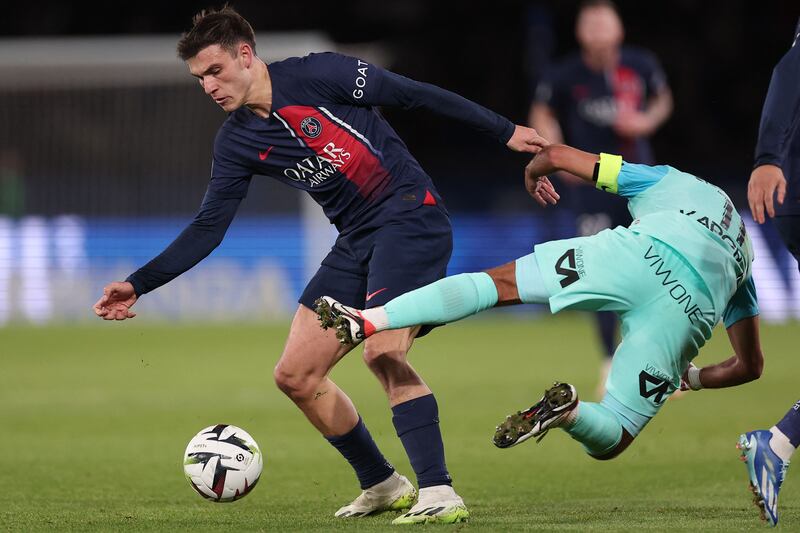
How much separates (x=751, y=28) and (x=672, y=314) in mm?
19474

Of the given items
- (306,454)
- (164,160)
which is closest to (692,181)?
(306,454)

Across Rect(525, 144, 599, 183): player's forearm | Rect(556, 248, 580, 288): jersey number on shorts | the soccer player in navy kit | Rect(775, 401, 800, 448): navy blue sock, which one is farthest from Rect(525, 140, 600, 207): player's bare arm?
Rect(775, 401, 800, 448): navy blue sock

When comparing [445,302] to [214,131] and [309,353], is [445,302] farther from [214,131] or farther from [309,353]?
[214,131]

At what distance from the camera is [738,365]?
534 centimetres

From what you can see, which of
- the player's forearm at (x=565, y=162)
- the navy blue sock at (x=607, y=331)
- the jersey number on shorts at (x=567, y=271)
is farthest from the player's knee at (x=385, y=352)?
the navy blue sock at (x=607, y=331)

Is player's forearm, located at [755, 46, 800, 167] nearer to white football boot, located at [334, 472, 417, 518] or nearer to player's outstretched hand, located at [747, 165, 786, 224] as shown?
player's outstretched hand, located at [747, 165, 786, 224]

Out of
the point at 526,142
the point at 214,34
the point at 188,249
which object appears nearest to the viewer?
the point at 526,142

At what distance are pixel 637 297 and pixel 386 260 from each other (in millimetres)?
1008

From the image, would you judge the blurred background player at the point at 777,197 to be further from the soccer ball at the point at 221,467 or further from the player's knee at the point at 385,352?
Answer: the soccer ball at the point at 221,467

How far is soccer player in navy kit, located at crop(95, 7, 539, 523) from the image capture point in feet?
16.8

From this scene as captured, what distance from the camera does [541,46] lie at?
66.4 feet

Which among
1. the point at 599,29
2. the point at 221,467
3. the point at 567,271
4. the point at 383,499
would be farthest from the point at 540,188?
the point at 599,29

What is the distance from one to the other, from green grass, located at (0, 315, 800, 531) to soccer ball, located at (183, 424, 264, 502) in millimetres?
112

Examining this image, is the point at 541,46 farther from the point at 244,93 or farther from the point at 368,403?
the point at 244,93
